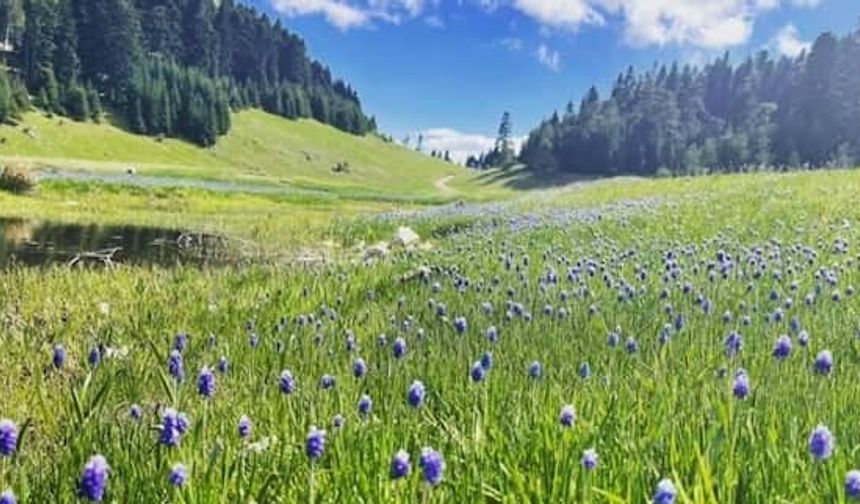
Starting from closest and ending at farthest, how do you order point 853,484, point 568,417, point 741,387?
1. point 853,484
2. point 568,417
3. point 741,387

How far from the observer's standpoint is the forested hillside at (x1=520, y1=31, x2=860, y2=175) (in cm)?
10469

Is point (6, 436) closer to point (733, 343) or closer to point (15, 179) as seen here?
point (733, 343)

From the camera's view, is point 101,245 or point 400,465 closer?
point 400,465

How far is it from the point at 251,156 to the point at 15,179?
116 meters

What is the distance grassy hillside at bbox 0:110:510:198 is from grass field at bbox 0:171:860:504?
3225 inches

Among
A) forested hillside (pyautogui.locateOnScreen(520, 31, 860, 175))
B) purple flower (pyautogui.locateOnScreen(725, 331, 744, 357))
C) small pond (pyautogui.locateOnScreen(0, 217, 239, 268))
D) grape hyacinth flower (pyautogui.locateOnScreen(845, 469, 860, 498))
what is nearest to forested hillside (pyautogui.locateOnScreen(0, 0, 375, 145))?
forested hillside (pyautogui.locateOnScreen(520, 31, 860, 175))

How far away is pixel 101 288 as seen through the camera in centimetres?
1267

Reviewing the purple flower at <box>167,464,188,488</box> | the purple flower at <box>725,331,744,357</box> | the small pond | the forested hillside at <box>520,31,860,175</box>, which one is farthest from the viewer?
the forested hillside at <box>520,31,860,175</box>

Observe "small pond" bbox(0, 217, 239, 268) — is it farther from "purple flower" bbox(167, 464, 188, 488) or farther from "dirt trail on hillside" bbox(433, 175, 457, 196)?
"dirt trail on hillside" bbox(433, 175, 457, 196)

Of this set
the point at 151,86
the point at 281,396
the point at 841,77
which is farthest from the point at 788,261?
the point at 151,86

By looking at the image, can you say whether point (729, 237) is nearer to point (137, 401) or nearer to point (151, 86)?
point (137, 401)

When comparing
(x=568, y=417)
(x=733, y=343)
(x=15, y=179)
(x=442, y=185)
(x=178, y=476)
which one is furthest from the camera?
(x=442, y=185)

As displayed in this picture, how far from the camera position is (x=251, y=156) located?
511 ft

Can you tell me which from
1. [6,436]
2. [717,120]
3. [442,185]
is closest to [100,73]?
[442,185]
